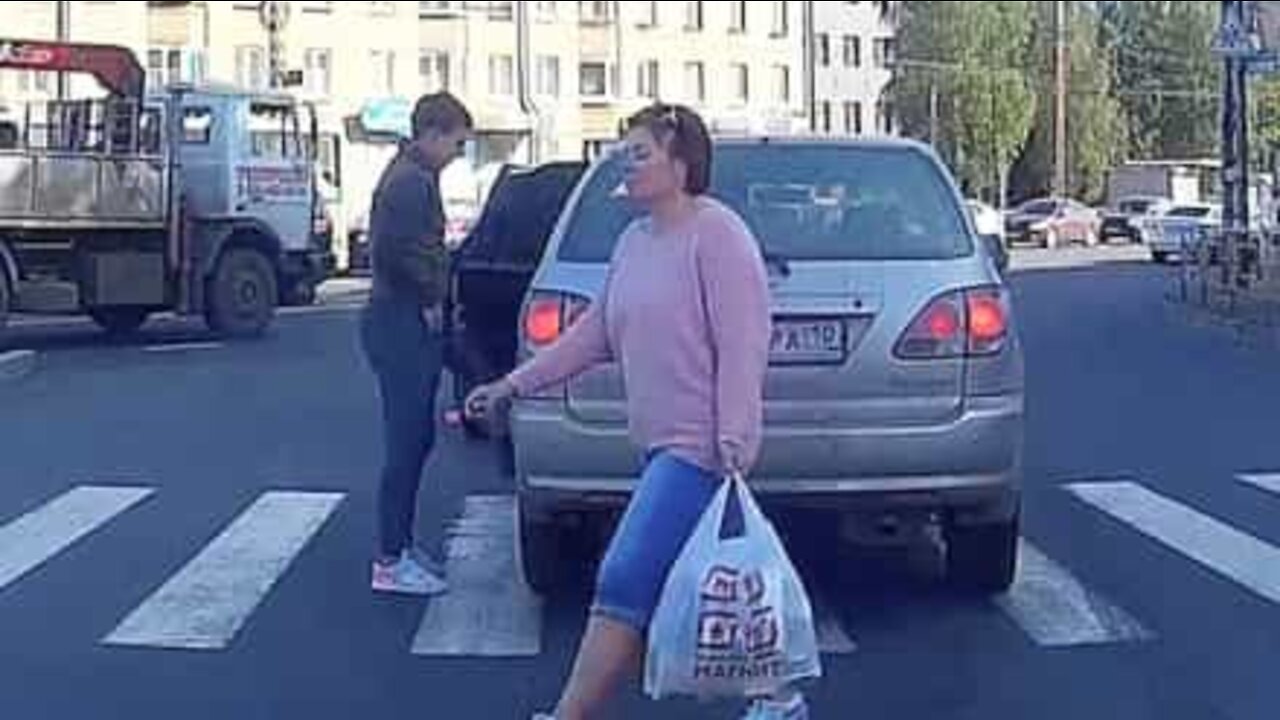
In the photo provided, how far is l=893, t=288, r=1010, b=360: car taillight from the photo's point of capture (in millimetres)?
8969

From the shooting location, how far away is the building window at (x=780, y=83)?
86.1 meters

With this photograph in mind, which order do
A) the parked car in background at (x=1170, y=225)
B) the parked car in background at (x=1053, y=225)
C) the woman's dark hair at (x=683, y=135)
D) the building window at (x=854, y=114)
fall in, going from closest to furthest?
the woman's dark hair at (x=683, y=135)
the parked car in background at (x=1170, y=225)
the parked car in background at (x=1053, y=225)
the building window at (x=854, y=114)

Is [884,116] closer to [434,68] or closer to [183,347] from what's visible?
[434,68]

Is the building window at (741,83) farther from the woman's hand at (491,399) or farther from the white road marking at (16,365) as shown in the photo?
the woman's hand at (491,399)

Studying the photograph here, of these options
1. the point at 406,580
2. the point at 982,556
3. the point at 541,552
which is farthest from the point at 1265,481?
the point at 406,580

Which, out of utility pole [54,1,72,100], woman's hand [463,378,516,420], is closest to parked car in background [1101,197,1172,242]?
utility pole [54,1,72,100]

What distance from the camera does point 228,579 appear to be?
10453mm

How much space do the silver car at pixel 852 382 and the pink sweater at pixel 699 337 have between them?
7.58 ft

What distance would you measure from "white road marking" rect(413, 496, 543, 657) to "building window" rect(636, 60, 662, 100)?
68.4 m

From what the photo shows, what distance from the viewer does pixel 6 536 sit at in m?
11.7

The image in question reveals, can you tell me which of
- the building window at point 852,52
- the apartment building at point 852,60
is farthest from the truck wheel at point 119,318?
the building window at point 852,52

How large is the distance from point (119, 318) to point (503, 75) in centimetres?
4720

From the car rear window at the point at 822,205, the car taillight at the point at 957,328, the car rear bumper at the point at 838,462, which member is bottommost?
the car rear bumper at the point at 838,462

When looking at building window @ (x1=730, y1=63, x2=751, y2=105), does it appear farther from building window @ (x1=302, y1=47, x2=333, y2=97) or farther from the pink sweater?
the pink sweater
